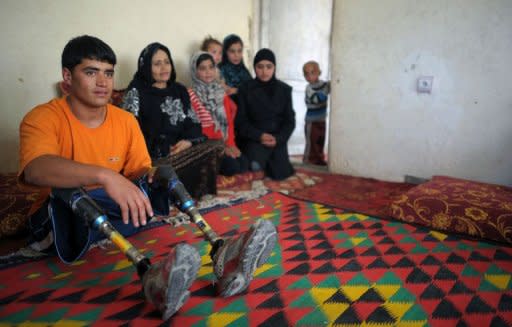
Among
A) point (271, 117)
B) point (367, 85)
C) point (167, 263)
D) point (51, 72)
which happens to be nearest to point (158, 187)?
point (167, 263)

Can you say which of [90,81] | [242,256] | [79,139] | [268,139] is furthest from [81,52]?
[268,139]

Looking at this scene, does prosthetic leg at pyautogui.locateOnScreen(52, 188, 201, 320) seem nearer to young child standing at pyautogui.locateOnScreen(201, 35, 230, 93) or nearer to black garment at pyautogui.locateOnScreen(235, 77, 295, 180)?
black garment at pyautogui.locateOnScreen(235, 77, 295, 180)

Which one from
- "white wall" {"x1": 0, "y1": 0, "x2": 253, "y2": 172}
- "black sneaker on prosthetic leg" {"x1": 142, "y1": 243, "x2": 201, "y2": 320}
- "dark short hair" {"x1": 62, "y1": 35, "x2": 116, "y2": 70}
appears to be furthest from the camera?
"white wall" {"x1": 0, "y1": 0, "x2": 253, "y2": 172}

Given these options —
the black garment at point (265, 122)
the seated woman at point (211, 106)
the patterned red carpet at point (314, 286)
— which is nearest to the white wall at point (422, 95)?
the black garment at point (265, 122)

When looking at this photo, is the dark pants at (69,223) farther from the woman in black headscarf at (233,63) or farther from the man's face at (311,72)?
the man's face at (311,72)

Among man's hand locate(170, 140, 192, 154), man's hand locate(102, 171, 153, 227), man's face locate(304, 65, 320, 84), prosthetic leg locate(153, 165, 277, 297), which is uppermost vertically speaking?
man's face locate(304, 65, 320, 84)

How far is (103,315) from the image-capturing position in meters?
1.23

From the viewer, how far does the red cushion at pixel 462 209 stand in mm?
1903

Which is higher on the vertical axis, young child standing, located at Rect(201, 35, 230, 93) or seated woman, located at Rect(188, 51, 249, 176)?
young child standing, located at Rect(201, 35, 230, 93)

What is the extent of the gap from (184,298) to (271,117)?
8.22 ft

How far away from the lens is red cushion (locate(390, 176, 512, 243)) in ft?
6.24

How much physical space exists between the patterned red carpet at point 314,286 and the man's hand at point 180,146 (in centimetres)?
76

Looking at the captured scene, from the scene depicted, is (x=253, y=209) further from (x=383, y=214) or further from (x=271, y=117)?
(x=271, y=117)

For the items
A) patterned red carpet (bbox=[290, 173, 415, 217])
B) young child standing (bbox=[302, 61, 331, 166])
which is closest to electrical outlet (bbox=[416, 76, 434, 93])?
patterned red carpet (bbox=[290, 173, 415, 217])
